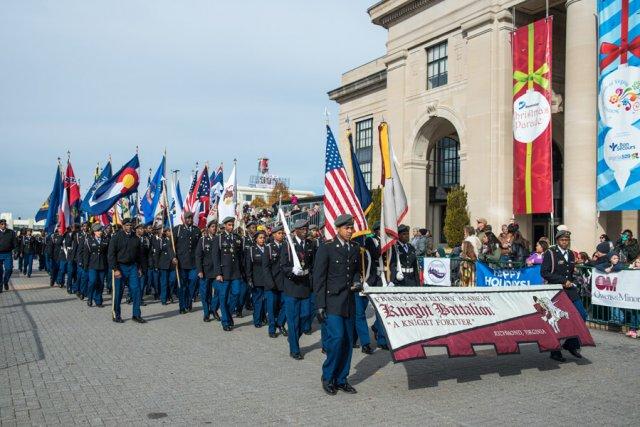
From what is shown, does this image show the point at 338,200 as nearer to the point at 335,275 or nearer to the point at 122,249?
the point at 335,275

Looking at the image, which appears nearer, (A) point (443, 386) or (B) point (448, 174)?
(A) point (443, 386)

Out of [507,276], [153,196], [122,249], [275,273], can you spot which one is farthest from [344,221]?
[153,196]

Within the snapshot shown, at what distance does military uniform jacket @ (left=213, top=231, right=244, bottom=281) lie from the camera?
37.1ft

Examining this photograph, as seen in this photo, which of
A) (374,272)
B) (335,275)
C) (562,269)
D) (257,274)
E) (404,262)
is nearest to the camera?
(335,275)

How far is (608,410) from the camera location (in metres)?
5.87

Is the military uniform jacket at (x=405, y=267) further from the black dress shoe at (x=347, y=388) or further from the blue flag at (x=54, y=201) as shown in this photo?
the blue flag at (x=54, y=201)

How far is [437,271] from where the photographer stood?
15133mm

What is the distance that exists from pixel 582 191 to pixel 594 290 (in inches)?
342

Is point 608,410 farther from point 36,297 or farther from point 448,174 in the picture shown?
point 448,174

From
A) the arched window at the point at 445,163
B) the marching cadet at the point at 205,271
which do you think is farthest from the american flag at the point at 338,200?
the arched window at the point at 445,163

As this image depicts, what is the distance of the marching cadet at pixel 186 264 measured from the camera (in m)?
13.1

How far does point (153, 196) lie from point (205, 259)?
7936mm

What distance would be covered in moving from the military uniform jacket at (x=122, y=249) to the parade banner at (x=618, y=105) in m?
13.7

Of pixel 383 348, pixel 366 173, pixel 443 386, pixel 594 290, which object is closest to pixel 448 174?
pixel 366 173
